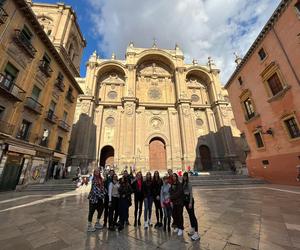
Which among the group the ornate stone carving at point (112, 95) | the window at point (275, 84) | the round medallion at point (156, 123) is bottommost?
the window at point (275, 84)

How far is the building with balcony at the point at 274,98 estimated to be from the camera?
1006 cm

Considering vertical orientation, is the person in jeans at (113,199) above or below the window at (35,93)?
below

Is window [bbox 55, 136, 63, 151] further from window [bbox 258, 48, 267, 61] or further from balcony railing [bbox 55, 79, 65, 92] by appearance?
window [bbox 258, 48, 267, 61]

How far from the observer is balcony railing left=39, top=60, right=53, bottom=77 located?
13406 mm

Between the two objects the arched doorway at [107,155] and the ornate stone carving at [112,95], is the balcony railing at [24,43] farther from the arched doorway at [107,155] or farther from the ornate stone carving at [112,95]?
the arched doorway at [107,155]

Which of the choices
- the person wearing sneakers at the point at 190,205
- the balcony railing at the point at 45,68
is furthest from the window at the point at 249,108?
the balcony railing at the point at 45,68

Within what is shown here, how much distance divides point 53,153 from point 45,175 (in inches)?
80.5

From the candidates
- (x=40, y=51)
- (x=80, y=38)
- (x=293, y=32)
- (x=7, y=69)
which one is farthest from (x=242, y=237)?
(x=80, y=38)

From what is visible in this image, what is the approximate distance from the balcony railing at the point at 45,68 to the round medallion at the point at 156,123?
14301 mm

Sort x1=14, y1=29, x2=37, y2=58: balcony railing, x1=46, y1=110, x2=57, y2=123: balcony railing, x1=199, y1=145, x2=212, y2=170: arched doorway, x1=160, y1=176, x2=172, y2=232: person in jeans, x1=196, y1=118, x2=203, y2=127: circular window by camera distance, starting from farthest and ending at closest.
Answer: x1=196, y1=118, x2=203, y2=127: circular window, x1=199, y1=145, x2=212, y2=170: arched doorway, x1=46, y1=110, x2=57, y2=123: balcony railing, x1=14, y1=29, x2=37, y2=58: balcony railing, x1=160, y1=176, x2=172, y2=232: person in jeans

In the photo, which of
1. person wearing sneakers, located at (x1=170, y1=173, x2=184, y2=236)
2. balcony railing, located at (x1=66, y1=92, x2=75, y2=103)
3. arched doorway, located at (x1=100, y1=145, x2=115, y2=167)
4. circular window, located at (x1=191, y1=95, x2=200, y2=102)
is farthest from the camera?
circular window, located at (x1=191, y1=95, x2=200, y2=102)

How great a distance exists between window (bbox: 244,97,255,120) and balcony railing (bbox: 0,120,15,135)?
19358 millimetres

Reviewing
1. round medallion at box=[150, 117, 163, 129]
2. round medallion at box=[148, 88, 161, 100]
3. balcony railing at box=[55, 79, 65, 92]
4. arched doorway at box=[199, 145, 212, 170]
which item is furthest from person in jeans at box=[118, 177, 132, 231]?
round medallion at box=[148, 88, 161, 100]

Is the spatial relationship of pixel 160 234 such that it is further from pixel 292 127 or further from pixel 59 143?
pixel 59 143
